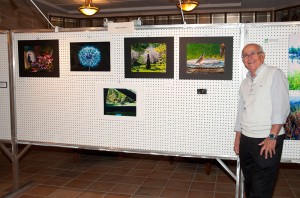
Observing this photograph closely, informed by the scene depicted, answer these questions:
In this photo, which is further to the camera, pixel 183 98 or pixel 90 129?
pixel 90 129

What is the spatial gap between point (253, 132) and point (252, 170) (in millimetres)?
368

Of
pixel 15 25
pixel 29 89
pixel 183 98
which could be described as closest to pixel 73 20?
pixel 15 25

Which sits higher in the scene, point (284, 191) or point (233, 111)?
point (233, 111)

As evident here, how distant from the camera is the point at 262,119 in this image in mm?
2338

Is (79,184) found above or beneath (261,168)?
beneath

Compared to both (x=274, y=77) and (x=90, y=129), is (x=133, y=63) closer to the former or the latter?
(x=90, y=129)

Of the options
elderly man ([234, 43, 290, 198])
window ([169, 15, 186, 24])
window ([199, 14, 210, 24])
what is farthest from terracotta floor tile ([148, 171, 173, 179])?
window ([169, 15, 186, 24])

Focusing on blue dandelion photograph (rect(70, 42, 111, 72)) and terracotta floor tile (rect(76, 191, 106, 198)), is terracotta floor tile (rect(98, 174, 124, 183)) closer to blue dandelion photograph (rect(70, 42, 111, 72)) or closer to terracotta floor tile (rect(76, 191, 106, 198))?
terracotta floor tile (rect(76, 191, 106, 198))

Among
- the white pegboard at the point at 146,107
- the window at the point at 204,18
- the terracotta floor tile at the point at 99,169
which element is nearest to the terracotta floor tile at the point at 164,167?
the terracotta floor tile at the point at 99,169

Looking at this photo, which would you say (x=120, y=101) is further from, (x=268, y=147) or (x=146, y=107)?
(x=268, y=147)

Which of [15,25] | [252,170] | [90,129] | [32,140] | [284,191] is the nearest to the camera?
[252,170]

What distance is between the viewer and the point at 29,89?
11.0 feet

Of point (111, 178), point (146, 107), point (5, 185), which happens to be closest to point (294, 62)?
point (146, 107)

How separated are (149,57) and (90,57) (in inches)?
25.7
